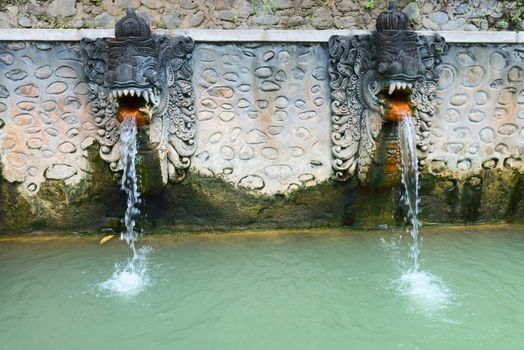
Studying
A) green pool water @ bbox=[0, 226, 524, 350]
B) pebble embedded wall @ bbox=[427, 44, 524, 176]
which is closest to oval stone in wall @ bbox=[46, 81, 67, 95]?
green pool water @ bbox=[0, 226, 524, 350]

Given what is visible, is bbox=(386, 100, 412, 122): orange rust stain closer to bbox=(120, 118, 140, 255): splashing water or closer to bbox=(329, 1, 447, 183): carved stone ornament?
bbox=(329, 1, 447, 183): carved stone ornament

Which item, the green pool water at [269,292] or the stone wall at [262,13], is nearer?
the green pool water at [269,292]

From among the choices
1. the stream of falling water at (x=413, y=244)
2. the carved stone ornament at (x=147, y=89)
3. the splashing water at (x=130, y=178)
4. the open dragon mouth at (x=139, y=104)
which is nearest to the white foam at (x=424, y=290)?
the stream of falling water at (x=413, y=244)

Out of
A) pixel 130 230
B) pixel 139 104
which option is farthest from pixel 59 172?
pixel 139 104

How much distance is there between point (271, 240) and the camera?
427 centimetres

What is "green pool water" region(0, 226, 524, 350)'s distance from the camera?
2.84m

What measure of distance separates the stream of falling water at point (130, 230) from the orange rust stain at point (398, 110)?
2060 mm

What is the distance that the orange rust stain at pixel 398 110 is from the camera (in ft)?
13.3

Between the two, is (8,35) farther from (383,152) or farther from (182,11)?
(383,152)

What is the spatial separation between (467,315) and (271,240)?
1733 millimetres

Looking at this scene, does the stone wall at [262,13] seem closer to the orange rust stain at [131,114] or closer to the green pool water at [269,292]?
the orange rust stain at [131,114]

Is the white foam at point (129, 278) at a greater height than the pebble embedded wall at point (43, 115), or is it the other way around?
the pebble embedded wall at point (43, 115)

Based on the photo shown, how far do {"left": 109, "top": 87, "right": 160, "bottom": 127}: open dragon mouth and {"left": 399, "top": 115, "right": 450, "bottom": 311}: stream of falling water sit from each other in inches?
79.3

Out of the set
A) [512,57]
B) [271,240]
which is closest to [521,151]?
[512,57]
